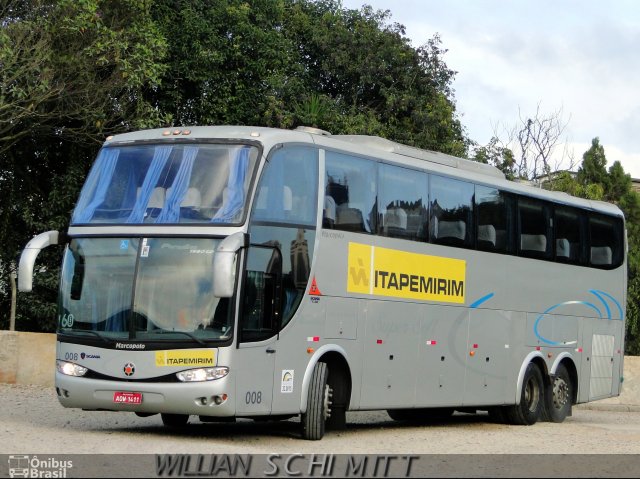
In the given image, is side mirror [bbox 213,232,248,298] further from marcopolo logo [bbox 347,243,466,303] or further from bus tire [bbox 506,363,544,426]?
bus tire [bbox 506,363,544,426]

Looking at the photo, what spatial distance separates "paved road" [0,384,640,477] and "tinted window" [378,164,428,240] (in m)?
2.86

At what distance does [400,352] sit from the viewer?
57.8 ft

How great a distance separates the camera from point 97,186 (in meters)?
15.6

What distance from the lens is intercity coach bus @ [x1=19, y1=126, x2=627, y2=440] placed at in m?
14.4

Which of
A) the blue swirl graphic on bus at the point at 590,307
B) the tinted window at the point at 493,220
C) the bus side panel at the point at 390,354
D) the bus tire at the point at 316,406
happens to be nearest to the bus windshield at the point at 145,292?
the bus tire at the point at 316,406

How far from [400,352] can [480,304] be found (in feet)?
8.07

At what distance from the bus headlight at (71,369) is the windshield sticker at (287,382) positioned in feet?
7.72

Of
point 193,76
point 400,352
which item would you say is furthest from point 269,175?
point 193,76

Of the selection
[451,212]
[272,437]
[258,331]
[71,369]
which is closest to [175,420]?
[272,437]

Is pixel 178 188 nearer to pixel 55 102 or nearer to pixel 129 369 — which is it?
pixel 129 369

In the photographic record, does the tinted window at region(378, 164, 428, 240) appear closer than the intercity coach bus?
No

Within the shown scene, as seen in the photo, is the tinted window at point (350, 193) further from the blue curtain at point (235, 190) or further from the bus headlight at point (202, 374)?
the bus headlight at point (202, 374)

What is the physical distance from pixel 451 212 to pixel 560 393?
500 cm

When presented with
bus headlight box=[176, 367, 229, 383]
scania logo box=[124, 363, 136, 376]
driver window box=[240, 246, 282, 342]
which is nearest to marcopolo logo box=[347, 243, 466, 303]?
driver window box=[240, 246, 282, 342]
